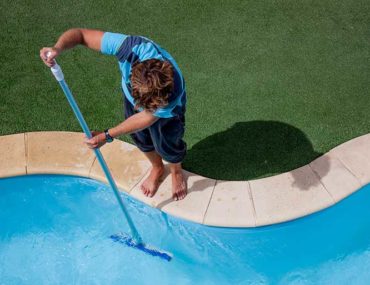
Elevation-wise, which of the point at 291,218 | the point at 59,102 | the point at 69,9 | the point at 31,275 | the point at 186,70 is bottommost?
the point at 31,275

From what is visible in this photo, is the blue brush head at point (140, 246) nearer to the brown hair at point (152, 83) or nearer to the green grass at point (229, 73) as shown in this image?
the green grass at point (229, 73)

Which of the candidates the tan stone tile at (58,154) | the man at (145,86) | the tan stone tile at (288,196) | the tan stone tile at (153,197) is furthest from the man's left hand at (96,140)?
the tan stone tile at (288,196)

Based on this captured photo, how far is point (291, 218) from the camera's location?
3.91 m

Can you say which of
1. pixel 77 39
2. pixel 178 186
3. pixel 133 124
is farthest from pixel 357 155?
pixel 77 39

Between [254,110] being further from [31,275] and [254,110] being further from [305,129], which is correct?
[31,275]

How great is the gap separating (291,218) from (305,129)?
1.00 m

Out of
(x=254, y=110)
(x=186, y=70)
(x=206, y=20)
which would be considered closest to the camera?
(x=254, y=110)

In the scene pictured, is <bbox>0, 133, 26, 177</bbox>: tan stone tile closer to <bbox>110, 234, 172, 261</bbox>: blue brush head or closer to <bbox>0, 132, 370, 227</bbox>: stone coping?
<bbox>0, 132, 370, 227</bbox>: stone coping

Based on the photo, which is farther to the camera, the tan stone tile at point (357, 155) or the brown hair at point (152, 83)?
the tan stone tile at point (357, 155)

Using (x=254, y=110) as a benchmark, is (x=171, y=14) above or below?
above

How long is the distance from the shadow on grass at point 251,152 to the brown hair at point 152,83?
1703 mm

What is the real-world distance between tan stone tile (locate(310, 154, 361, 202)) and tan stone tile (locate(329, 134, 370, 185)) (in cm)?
5

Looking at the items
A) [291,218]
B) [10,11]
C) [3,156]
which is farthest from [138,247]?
[10,11]

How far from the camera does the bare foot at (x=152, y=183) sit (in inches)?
159
